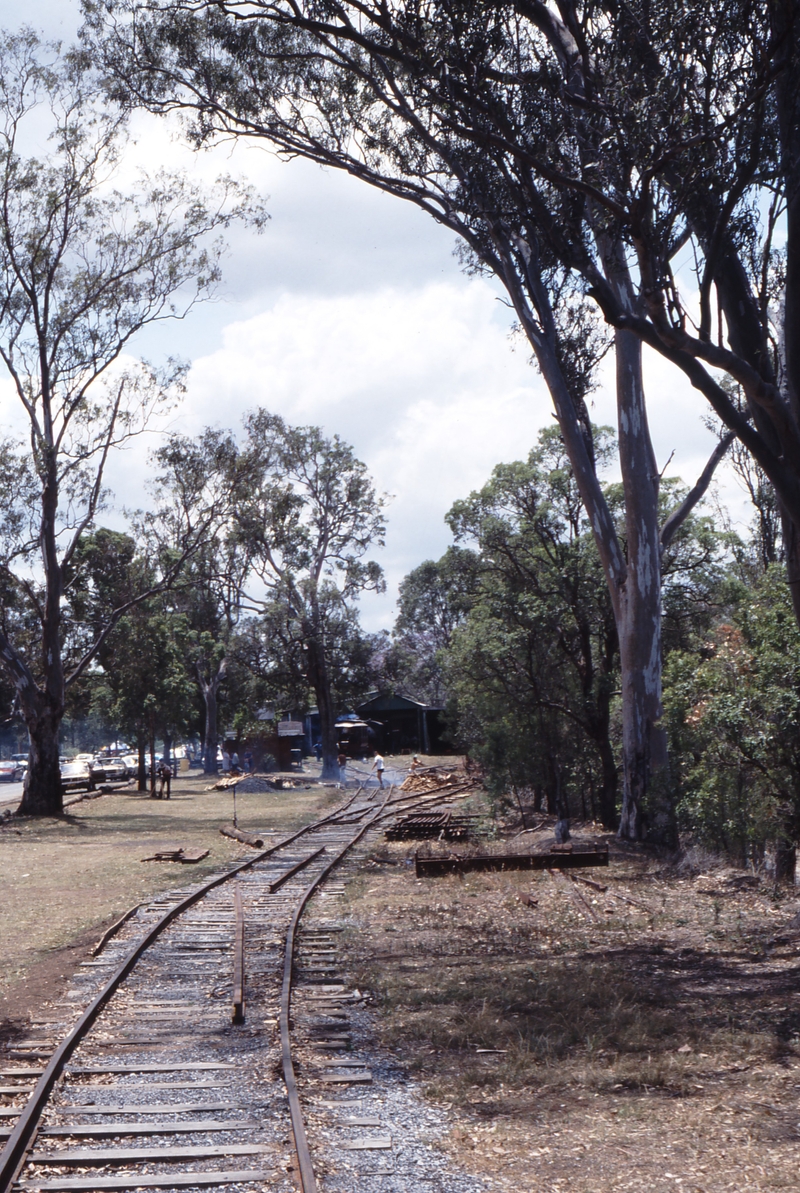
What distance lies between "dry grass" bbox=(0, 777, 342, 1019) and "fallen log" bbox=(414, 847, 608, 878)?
3.75 metres

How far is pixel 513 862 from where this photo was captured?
57.6ft

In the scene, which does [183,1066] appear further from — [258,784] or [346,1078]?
[258,784]

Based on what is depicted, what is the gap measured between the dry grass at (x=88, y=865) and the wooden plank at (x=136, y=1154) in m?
3.44

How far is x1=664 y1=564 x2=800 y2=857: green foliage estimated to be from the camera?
43.0 ft

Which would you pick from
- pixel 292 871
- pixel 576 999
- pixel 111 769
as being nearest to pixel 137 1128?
pixel 576 999

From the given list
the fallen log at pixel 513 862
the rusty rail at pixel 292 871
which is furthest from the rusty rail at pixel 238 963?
the fallen log at pixel 513 862

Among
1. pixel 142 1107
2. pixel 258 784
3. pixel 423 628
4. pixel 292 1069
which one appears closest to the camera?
pixel 142 1107

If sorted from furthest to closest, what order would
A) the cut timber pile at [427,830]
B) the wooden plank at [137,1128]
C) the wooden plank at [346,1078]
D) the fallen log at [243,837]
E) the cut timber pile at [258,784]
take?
the cut timber pile at [258,784], the cut timber pile at [427,830], the fallen log at [243,837], the wooden plank at [346,1078], the wooden plank at [137,1128]

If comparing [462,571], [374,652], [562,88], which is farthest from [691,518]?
[374,652]

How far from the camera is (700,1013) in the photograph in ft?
28.1

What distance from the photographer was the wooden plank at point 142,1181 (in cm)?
536

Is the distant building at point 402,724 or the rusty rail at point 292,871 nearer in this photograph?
the rusty rail at point 292,871

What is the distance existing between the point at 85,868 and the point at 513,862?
25.1 ft

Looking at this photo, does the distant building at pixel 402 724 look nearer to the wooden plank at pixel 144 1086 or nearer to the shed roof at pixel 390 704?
the shed roof at pixel 390 704
